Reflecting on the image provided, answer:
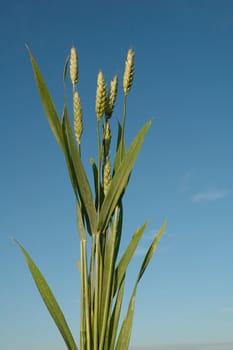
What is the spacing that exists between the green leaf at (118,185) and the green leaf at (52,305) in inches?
14.6

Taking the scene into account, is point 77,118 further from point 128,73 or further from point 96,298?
point 96,298

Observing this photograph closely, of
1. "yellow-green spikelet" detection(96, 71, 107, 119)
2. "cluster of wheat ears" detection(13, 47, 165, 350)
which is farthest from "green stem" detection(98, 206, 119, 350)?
"yellow-green spikelet" detection(96, 71, 107, 119)

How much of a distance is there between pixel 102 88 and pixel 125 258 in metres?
0.86

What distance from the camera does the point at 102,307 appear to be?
253 cm

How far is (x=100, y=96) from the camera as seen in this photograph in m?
2.63

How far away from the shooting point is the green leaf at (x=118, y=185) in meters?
2.58

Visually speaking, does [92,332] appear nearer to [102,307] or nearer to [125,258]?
[102,307]

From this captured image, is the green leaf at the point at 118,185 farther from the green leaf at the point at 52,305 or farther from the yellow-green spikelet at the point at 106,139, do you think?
the green leaf at the point at 52,305

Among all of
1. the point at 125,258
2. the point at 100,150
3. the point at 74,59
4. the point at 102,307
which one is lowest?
the point at 102,307

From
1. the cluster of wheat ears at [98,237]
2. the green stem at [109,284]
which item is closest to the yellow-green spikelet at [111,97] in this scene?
the cluster of wheat ears at [98,237]

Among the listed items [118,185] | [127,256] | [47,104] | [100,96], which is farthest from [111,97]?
[127,256]

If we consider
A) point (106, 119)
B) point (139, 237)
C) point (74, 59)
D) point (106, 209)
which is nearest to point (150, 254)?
point (139, 237)

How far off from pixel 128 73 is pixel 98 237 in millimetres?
871

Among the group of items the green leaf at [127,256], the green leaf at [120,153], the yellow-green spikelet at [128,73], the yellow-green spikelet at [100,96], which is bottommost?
the green leaf at [127,256]
